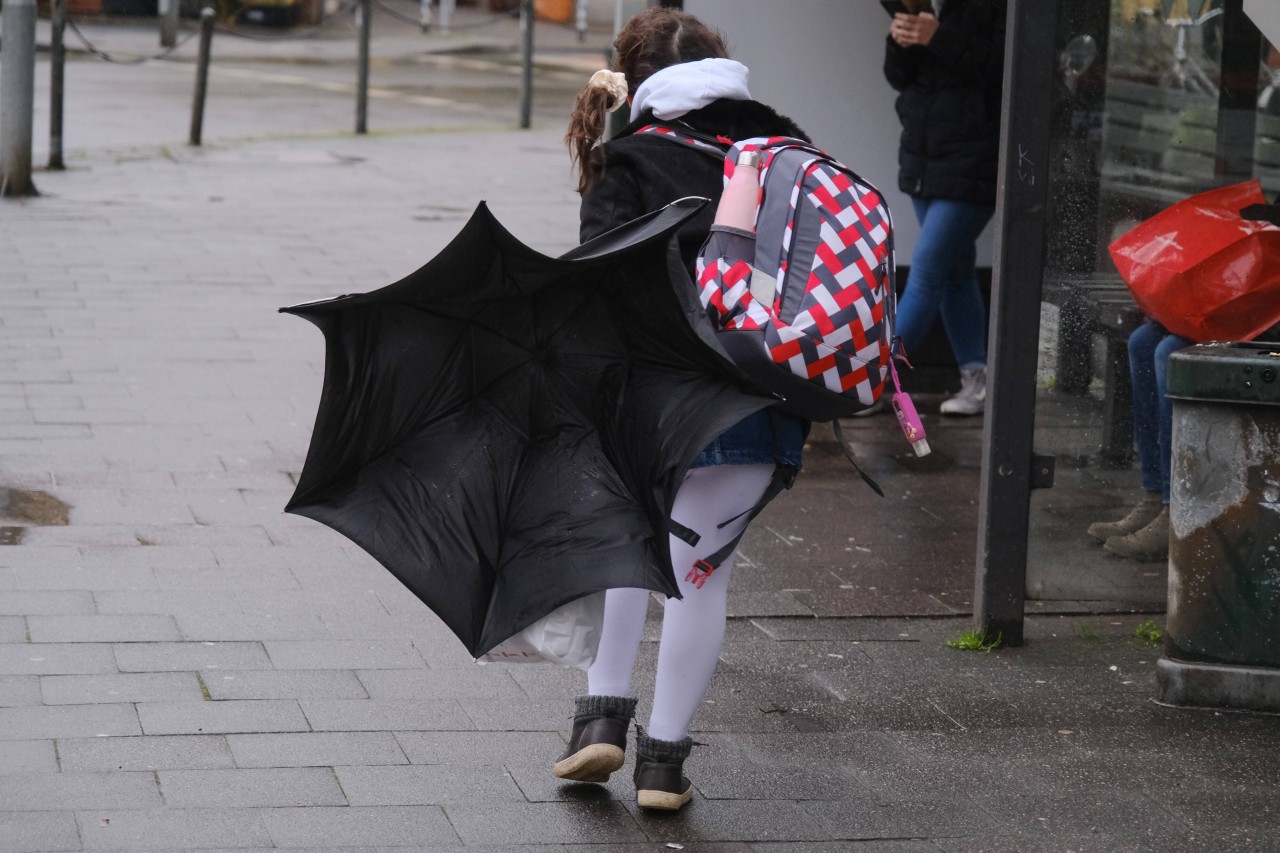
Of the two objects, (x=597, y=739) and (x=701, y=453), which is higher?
(x=701, y=453)

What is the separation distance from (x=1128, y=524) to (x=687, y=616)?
1.92 meters

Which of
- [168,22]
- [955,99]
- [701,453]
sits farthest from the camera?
A: [168,22]

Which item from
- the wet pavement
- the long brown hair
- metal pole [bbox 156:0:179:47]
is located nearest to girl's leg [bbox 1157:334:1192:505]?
the wet pavement

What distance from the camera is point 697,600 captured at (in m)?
3.80

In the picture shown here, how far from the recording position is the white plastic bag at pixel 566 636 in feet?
12.2

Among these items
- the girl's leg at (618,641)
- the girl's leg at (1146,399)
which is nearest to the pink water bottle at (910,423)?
the girl's leg at (618,641)

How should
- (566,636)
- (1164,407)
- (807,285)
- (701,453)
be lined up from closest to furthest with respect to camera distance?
(807,285), (701,453), (566,636), (1164,407)

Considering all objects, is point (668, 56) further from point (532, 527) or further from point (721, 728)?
point (721, 728)

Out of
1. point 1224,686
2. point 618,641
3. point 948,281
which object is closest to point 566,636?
point 618,641

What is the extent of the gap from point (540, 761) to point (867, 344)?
50.0 inches

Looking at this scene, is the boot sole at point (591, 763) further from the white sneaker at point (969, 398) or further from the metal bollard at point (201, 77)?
the metal bollard at point (201, 77)

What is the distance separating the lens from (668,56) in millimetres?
3834

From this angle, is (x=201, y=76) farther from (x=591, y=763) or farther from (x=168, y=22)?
(x=591, y=763)

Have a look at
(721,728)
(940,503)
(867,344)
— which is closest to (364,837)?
(721,728)
